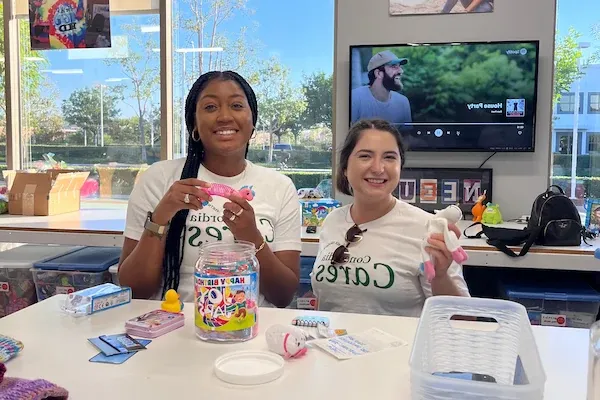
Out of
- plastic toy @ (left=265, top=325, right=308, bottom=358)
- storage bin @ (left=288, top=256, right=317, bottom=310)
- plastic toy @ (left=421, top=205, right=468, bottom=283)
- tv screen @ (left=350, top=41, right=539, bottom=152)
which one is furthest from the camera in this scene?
tv screen @ (left=350, top=41, right=539, bottom=152)

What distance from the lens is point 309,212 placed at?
9.11 feet

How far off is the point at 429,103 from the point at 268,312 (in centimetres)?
204

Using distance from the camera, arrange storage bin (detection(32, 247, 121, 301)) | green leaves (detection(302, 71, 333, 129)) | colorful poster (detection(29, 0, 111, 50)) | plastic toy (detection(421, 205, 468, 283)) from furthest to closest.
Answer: colorful poster (detection(29, 0, 111, 50)) → green leaves (detection(302, 71, 333, 129)) → storage bin (detection(32, 247, 121, 301)) → plastic toy (detection(421, 205, 468, 283))

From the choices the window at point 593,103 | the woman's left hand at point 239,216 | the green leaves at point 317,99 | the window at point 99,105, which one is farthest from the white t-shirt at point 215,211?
the window at point 593,103

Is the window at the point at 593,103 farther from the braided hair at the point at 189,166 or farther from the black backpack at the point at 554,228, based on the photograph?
the braided hair at the point at 189,166

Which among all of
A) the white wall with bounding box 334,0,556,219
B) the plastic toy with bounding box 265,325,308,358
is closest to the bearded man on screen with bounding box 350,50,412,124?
the white wall with bounding box 334,0,556,219

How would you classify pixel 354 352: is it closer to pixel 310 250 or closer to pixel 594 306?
pixel 310 250

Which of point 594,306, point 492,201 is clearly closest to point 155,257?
point 594,306

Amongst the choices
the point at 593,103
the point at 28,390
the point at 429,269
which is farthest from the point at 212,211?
the point at 593,103

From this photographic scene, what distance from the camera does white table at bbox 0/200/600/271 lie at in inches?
88.9

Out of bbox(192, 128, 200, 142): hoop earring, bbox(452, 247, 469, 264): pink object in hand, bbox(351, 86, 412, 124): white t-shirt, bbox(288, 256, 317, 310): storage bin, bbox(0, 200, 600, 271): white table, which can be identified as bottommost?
bbox(288, 256, 317, 310): storage bin

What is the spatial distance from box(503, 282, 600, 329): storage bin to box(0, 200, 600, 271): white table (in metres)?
0.15

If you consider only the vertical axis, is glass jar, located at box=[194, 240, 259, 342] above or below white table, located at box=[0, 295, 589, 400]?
above

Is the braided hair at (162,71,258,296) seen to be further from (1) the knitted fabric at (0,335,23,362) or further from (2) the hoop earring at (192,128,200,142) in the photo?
(1) the knitted fabric at (0,335,23,362)
